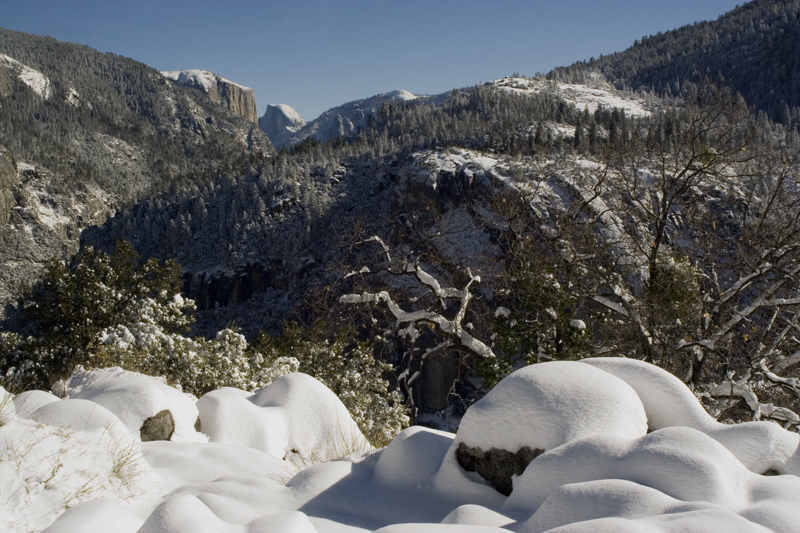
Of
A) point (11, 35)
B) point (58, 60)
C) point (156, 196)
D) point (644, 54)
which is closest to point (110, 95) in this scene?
point (58, 60)

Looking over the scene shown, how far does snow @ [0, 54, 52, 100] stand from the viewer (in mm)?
140125

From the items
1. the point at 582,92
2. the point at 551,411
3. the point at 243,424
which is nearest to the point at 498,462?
→ the point at 551,411

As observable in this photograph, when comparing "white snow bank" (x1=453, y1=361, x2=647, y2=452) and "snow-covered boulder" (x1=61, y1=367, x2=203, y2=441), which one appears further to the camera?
"snow-covered boulder" (x1=61, y1=367, x2=203, y2=441)

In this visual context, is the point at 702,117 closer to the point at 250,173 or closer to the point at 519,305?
the point at 519,305

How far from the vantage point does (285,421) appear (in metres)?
6.45

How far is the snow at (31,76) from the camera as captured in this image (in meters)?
140

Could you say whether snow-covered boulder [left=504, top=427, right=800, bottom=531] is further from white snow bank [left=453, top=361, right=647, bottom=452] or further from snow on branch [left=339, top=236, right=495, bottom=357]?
snow on branch [left=339, top=236, right=495, bottom=357]

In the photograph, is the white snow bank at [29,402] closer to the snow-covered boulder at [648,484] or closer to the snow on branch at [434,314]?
the snow on branch at [434,314]

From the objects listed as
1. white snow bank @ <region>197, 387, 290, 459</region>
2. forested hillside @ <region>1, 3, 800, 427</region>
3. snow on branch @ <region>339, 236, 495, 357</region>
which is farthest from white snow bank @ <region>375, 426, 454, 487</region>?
snow on branch @ <region>339, 236, 495, 357</region>

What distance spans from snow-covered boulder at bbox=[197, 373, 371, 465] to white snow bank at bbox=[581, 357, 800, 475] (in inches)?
111

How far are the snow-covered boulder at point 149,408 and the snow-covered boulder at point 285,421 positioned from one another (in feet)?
1.08

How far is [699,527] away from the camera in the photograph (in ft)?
6.75

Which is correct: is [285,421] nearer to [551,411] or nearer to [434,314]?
[434,314]

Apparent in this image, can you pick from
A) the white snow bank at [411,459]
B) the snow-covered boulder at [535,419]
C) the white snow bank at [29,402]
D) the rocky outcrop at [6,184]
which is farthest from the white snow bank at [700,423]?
the rocky outcrop at [6,184]
